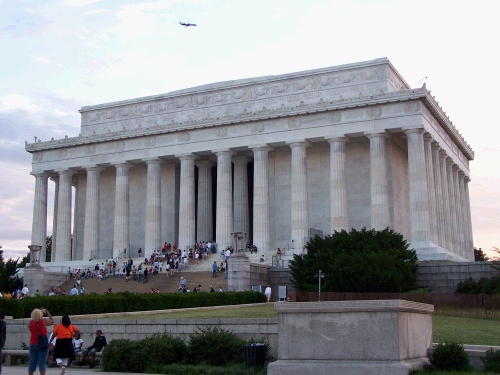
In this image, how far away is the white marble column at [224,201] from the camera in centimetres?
6594

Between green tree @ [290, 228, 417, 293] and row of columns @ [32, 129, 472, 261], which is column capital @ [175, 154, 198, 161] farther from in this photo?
green tree @ [290, 228, 417, 293]

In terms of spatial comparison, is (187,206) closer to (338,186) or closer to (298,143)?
(298,143)

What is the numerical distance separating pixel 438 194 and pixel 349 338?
49.7m

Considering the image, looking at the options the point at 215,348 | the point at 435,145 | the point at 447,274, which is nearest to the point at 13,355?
the point at 215,348

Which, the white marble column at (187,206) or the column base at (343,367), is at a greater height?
the white marble column at (187,206)

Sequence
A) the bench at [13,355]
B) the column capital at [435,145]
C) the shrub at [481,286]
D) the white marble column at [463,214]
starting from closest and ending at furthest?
1. the bench at [13,355]
2. the shrub at [481,286]
3. the column capital at [435,145]
4. the white marble column at [463,214]

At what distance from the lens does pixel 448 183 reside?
70.5m

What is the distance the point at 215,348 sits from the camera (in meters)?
21.7

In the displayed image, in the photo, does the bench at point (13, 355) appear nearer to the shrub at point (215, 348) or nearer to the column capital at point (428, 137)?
the shrub at point (215, 348)

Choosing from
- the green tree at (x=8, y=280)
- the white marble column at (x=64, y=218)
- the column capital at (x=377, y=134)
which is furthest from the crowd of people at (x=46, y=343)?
the white marble column at (x=64, y=218)

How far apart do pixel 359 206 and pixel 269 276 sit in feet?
51.3

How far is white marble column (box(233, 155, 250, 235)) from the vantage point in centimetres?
6938

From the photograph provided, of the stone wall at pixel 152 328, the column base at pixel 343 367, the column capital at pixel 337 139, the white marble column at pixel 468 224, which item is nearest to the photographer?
the column base at pixel 343 367

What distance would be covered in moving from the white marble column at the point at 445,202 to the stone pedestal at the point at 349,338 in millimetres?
49512
